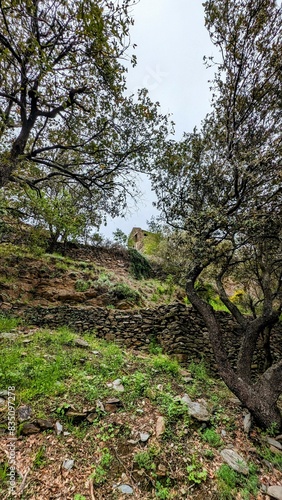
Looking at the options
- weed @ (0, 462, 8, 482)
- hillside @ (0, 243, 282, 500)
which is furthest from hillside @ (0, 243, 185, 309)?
weed @ (0, 462, 8, 482)

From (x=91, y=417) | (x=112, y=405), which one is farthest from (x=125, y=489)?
(x=112, y=405)

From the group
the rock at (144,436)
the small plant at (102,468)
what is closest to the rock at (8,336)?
the small plant at (102,468)

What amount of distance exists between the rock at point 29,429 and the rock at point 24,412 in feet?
0.31

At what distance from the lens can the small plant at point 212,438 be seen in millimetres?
2987

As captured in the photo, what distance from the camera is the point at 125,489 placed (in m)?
2.31

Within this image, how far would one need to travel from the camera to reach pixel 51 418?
293cm

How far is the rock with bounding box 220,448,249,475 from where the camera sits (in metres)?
2.68

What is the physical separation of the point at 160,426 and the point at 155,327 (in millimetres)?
3640

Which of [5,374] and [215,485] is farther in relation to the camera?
[5,374]

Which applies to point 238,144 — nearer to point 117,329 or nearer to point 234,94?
point 234,94

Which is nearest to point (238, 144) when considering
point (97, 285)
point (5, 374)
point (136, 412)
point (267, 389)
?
point (267, 389)

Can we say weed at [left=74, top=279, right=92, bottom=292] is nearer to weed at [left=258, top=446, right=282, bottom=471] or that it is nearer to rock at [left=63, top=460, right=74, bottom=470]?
rock at [left=63, top=460, right=74, bottom=470]

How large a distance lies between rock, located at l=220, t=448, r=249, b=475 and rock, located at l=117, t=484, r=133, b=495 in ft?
4.19

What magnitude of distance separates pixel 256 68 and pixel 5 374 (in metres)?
7.60
